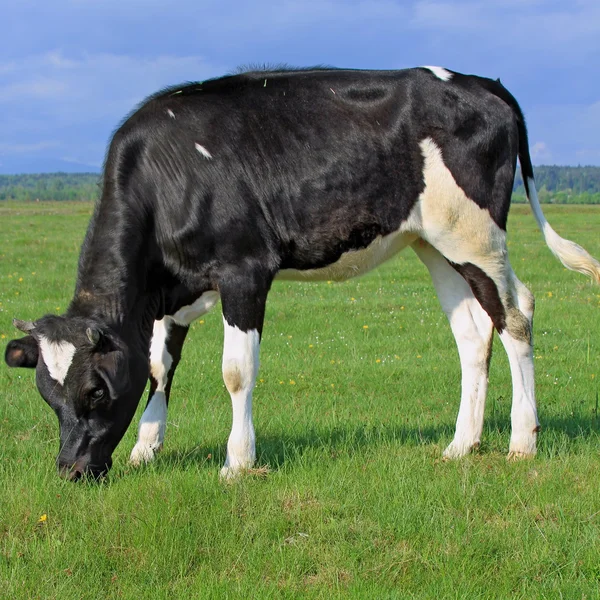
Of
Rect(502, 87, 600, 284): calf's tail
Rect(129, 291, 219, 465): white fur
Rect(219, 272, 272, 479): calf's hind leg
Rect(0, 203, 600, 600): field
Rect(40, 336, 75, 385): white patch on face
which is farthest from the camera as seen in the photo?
Rect(502, 87, 600, 284): calf's tail

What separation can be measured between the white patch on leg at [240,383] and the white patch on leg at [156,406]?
799 mm

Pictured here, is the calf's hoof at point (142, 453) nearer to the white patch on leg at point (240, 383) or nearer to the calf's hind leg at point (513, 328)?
the white patch on leg at point (240, 383)

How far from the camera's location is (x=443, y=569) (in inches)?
182

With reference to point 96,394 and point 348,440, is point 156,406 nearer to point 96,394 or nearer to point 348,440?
point 96,394

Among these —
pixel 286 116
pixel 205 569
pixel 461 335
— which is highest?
pixel 286 116

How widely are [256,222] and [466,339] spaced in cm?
225

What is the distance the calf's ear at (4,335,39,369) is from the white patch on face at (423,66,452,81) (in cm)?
379

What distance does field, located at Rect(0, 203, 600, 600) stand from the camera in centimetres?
454

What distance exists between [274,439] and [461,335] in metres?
1.85

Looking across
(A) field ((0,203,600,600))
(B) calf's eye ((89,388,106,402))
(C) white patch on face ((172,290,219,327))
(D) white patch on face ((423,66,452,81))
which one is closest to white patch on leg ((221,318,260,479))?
(A) field ((0,203,600,600))

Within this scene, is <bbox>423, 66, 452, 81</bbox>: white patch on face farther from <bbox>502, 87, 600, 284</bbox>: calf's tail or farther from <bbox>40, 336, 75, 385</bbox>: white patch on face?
<bbox>40, 336, 75, 385</bbox>: white patch on face

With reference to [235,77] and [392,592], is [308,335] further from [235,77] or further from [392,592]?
[392,592]

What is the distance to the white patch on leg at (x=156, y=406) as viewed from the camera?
21.9 feet

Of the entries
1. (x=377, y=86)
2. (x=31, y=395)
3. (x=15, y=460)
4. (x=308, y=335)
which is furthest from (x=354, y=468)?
(x=308, y=335)
